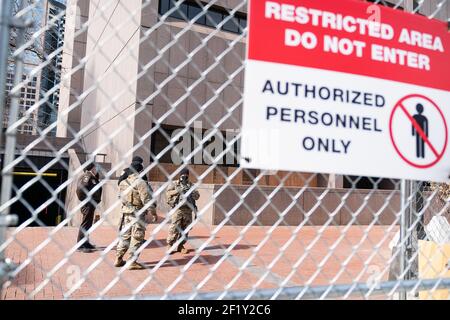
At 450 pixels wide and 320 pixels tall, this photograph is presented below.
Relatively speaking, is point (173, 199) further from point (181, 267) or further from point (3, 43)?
point (3, 43)

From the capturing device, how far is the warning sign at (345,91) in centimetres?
148

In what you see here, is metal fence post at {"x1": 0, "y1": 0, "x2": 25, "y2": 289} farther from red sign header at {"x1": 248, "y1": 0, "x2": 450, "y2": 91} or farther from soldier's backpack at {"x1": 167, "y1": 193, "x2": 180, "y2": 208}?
soldier's backpack at {"x1": 167, "y1": 193, "x2": 180, "y2": 208}

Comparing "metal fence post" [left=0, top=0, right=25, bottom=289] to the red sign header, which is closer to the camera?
"metal fence post" [left=0, top=0, right=25, bottom=289]

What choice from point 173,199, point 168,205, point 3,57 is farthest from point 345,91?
point 168,205

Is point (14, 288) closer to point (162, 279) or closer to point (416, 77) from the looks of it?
point (162, 279)

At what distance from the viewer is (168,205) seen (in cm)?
868

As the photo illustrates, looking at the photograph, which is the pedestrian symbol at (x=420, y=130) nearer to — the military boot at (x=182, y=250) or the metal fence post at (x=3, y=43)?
the metal fence post at (x=3, y=43)

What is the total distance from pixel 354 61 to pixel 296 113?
0.39m

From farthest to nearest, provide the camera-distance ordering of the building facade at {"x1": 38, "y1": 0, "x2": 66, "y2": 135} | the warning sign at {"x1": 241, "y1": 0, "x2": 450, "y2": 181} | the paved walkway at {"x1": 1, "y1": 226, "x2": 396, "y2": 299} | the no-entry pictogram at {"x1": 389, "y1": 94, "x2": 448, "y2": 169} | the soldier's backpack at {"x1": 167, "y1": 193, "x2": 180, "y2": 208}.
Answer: the soldier's backpack at {"x1": 167, "y1": 193, "x2": 180, "y2": 208}, the paved walkway at {"x1": 1, "y1": 226, "x2": 396, "y2": 299}, the no-entry pictogram at {"x1": 389, "y1": 94, "x2": 448, "y2": 169}, the warning sign at {"x1": 241, "y1": 0, "x2": 450, "y2": 181}, the building facade at {"x1": 38, "y1": 0, "x2": 66, "y2": 135}

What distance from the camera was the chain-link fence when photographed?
1363 millimetres

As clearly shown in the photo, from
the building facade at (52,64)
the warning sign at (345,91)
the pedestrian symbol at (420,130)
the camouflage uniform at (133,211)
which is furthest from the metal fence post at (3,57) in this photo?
the camouflage uniform at (133,211)

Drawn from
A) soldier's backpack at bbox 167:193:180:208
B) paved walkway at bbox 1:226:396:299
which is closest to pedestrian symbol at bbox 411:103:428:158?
paved walkway at bbox 1:226:396:299

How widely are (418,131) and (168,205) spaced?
743cm

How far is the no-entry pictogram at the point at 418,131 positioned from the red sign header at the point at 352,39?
0.11 m
